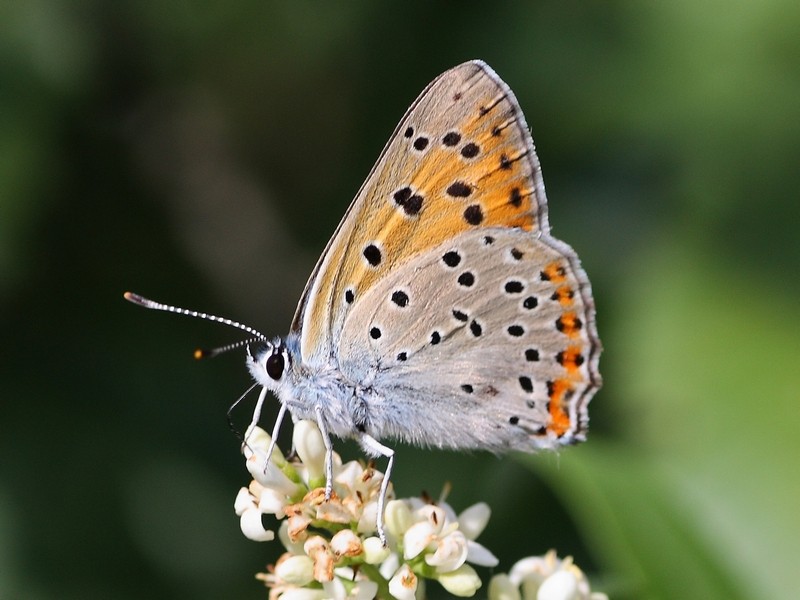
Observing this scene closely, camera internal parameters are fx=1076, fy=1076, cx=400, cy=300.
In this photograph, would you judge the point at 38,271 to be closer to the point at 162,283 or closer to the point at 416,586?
the point at 162,283

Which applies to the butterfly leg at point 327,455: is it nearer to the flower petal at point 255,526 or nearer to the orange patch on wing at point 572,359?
the flower petal at point 255,526

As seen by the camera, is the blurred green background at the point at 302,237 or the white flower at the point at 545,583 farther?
the blurred green background at the point at 302,237

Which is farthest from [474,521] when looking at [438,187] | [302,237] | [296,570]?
[302,237]

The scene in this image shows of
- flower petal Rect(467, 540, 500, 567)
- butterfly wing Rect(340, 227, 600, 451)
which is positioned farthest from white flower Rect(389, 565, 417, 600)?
butterfly wing Rect(340, 227, 600, 451)

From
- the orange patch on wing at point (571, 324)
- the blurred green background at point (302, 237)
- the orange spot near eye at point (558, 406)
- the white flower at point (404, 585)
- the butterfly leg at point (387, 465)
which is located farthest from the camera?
the blurred green background at point (302, 237)

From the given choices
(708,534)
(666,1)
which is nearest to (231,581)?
(708,534)

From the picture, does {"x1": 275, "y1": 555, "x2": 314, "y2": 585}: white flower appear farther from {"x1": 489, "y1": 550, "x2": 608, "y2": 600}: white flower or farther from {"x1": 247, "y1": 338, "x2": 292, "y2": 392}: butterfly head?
{"x1": 247, "y1": 338, "x2": 292, "y2": 392}: butterfly head

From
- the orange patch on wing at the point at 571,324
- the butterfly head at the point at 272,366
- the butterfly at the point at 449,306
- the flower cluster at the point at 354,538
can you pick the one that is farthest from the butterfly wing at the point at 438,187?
the flower cluster at the point at 354,538

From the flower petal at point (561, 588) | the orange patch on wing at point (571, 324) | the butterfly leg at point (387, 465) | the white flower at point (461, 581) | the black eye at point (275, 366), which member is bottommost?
the flower petal at point (561, 588)
